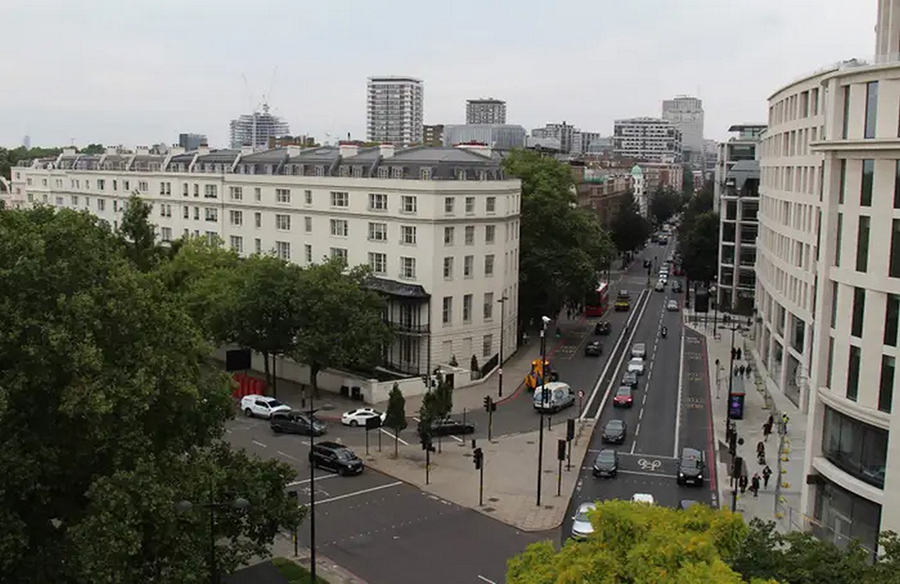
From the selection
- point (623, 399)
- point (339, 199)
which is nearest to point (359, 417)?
point (623, 399)

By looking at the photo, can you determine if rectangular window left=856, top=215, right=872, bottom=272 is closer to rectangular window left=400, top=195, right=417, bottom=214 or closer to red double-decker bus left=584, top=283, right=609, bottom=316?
rectangular window left=400, top=195, right=417, bottom=214

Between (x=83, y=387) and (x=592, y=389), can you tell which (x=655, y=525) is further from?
(x=592, y=389)

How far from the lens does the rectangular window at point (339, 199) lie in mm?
61694

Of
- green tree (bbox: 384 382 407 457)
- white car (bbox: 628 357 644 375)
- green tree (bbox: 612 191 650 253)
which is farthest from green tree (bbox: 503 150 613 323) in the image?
green tree (bbox: 612 191 650 253)

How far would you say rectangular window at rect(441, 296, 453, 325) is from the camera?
57800 millimetres

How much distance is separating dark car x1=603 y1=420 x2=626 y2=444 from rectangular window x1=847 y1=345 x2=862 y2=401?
16075mm

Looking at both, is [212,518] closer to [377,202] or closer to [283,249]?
[377,202]

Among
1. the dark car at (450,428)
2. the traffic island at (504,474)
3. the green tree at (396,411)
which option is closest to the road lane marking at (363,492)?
the traffic island at (504,474)

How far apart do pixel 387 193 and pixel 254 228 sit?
1587 centimetres

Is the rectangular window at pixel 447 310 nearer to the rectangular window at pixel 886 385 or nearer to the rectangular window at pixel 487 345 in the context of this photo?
the rectangular window at pixel 487 345

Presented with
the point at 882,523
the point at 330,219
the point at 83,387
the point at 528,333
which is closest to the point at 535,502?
the point at 882,523

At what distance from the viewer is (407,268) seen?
58.2 m

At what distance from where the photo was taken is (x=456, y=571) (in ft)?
97.0

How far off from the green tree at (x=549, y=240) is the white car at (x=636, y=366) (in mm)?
8745
